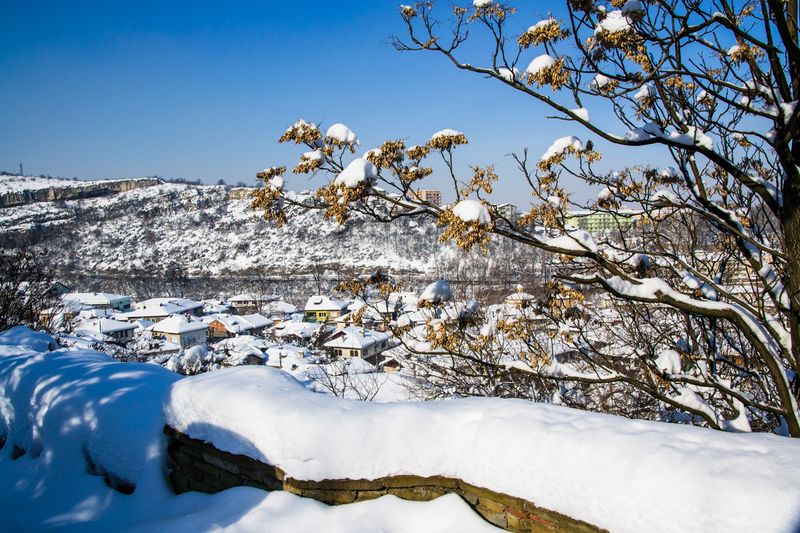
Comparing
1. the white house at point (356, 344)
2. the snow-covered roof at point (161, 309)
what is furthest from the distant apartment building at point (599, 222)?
the snow-covered roof at point (161, 309)

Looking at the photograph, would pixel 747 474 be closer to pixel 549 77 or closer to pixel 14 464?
pixel 549 77

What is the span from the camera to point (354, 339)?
37.2 m

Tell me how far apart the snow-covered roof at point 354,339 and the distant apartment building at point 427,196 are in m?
31.8

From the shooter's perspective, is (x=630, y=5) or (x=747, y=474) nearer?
(x=747, y=474)

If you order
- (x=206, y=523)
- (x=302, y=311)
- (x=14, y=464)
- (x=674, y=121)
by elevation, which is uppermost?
(x=674, y=121)

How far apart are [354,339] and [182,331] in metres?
16.7

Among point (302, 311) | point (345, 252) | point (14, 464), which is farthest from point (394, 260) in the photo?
point (14, 464)

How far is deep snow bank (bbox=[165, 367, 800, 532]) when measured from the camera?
2.11 metres

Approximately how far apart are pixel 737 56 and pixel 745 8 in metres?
0.36

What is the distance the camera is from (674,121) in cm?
392

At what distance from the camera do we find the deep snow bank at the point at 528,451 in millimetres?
2105

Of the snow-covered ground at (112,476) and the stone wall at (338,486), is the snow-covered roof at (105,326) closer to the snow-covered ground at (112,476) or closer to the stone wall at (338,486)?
the snow-covered ground at (112,476)

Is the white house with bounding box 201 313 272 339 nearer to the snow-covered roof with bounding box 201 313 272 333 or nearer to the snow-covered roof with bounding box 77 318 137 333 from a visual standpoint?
the snow-covered roof with bounding box 201 313 272 333

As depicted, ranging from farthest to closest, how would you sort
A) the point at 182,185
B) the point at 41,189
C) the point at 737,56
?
the point at 182,185, the point at 41,189, the point at 737,56
